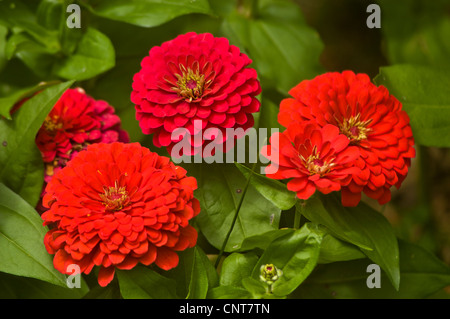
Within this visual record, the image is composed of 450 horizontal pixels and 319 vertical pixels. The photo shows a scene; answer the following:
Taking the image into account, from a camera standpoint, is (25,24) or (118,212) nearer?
(118,212)

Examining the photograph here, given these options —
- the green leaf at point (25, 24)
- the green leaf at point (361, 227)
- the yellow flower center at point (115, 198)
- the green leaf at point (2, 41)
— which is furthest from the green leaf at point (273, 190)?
the green leaf at point (2, 41)

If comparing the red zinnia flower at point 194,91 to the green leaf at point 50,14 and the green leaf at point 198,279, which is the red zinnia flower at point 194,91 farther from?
the green leaf at point 50,14

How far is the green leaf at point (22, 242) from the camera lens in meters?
0.61

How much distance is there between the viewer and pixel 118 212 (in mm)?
554

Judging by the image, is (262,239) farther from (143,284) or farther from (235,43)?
(235,43)

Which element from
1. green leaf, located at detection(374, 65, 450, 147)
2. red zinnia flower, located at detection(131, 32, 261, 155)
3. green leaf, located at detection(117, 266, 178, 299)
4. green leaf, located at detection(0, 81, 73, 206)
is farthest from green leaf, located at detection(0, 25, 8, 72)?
green leaf, located at detection(374, 65, 450, 147)

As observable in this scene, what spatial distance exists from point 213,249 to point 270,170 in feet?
0.62

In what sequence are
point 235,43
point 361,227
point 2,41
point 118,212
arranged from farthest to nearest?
point 2,41, point 235,43, point 361,227, point 118,212

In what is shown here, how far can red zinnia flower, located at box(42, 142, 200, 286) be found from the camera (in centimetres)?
54

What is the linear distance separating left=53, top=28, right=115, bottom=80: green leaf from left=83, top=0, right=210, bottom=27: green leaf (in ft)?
0.15

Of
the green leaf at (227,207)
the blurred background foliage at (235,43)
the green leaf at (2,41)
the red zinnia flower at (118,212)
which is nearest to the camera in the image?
the red zinnia flower at (118,212)

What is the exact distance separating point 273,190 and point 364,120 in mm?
148

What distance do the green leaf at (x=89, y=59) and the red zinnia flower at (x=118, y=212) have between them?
252 mm

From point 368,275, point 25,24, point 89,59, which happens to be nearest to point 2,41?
point 25,24
